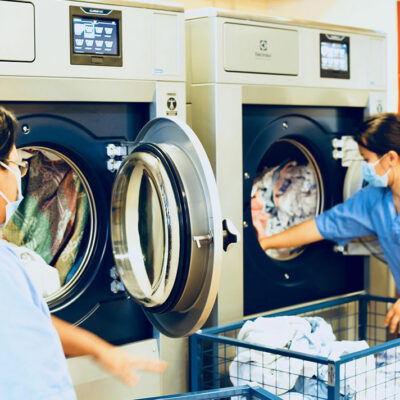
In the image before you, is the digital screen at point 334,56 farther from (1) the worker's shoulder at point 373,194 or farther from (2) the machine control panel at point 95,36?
(2) the machine control panel at point 95,36

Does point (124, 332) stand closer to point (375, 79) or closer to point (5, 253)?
point (5, 253)

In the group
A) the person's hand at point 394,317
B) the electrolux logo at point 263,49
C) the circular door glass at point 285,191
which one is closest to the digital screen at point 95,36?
the electrolux logo at point 263,49

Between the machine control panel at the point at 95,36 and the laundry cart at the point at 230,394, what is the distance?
1068 mm

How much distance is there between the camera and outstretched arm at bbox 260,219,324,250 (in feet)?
9.40

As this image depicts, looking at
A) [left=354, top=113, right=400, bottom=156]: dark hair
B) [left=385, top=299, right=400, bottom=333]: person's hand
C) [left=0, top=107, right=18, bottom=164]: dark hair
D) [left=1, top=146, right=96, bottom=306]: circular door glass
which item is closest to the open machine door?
[left=1, top=146, right=96, bottom=306]: circular door glass

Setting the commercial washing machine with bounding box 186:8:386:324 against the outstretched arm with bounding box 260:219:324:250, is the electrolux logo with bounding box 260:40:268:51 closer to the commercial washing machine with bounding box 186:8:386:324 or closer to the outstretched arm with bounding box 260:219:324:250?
the commercial washing machine with bounding box 186:8:386:324

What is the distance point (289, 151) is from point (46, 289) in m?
1.21

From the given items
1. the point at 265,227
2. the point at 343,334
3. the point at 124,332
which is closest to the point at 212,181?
the point at 124,332

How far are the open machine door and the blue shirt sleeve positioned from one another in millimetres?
858

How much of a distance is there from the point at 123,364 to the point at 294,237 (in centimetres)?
143

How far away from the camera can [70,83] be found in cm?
215

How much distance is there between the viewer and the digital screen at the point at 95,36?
7.11 feet

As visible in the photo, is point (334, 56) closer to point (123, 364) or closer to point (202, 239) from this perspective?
point (202, 239)

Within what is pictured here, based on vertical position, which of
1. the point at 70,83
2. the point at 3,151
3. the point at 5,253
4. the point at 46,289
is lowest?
the point at 46,289
